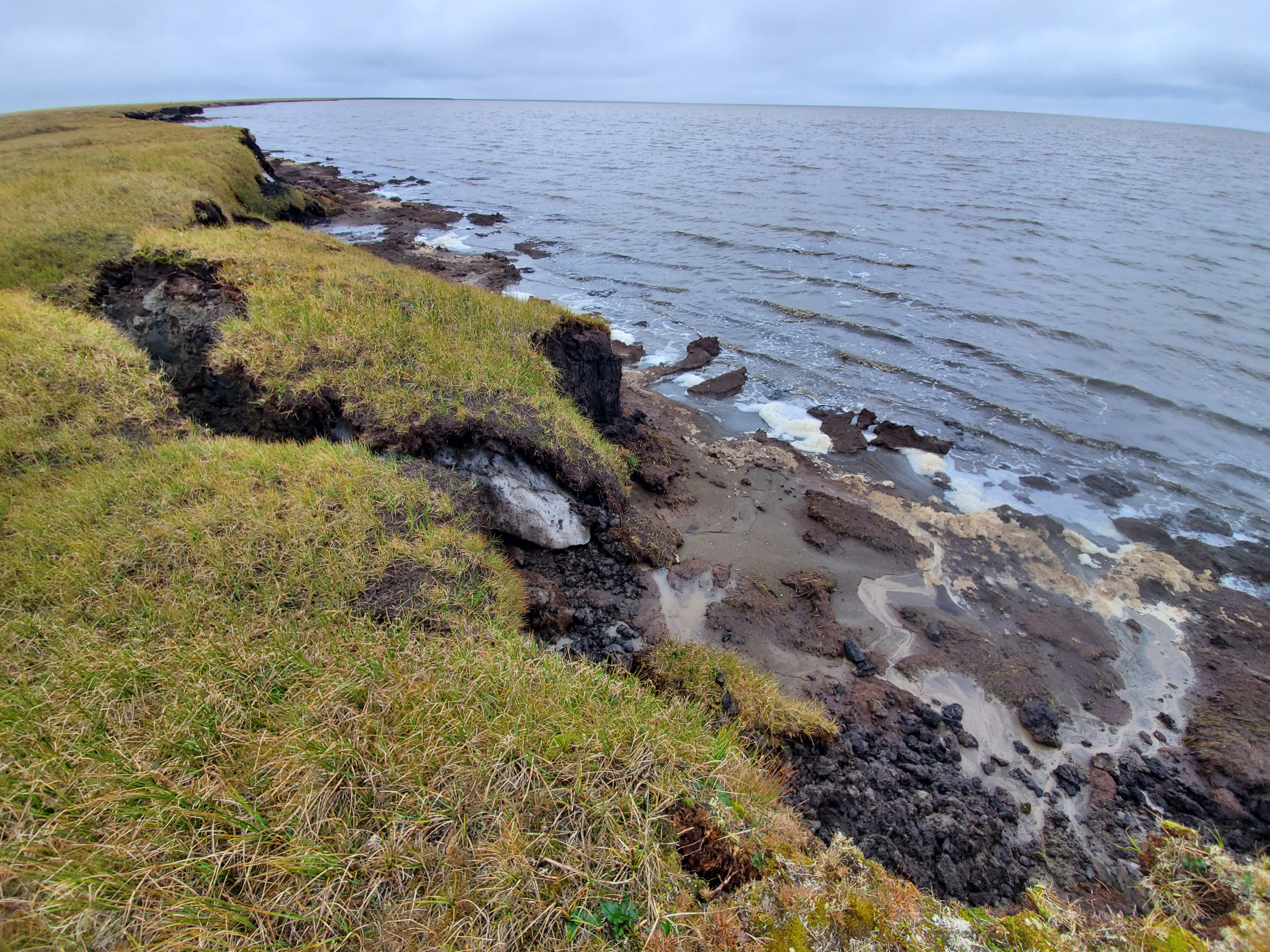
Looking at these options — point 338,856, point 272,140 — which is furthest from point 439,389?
point 272,140

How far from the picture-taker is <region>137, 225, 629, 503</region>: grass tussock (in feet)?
25.7

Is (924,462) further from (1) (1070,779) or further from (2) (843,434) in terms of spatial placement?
(1) (1070,779)

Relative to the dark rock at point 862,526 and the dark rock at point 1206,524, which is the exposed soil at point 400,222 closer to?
the dark rock at point 862,526

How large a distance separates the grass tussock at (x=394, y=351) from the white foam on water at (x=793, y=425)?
5105 millimetres

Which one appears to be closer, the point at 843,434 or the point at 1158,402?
the point at 843,434

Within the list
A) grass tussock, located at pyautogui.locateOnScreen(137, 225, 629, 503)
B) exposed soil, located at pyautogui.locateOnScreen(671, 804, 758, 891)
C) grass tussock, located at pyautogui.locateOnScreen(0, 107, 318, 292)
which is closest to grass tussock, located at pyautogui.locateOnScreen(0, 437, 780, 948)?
exposed soil, located at pyautogui.locateOnScreen(671, 804, 758, 891)

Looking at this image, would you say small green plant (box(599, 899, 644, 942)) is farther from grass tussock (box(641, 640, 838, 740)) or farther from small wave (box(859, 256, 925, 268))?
small wave (box(859, 256, 925, 268))

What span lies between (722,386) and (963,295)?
13.3m

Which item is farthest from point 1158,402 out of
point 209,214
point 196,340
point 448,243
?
point 448,243

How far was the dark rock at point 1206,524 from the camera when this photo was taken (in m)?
10.9

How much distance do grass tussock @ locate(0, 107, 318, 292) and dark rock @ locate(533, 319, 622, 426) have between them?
8974 millimetres

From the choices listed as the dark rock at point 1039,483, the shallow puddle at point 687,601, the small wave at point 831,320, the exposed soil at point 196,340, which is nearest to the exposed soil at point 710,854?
the shallow puddle at point 687,601

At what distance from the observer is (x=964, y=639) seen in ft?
27.6

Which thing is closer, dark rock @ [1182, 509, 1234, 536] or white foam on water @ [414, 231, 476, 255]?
dark rock @ [1182, 509, 1234, 536]
